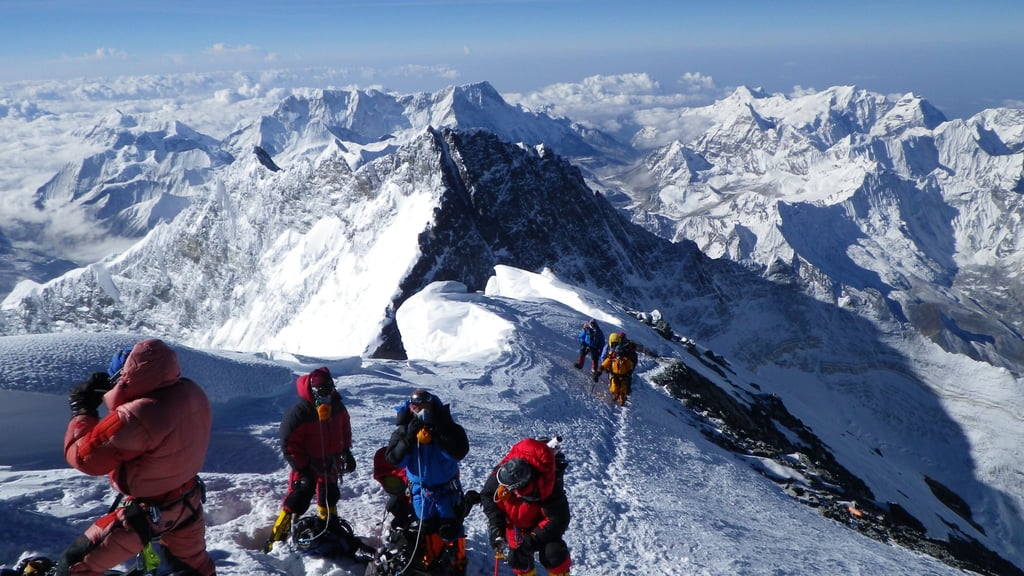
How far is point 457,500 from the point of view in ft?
22.8

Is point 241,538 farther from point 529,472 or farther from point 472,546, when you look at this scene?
point 529,472

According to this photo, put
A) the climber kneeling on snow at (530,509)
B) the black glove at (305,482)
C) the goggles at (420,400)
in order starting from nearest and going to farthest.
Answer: the climber kneeling on snow at (530,509), the goggles at (420,400), the black glove at (305,482)

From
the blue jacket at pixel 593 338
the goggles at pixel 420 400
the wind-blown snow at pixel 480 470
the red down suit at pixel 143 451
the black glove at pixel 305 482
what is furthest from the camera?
the blue jacket at pixel 593 338

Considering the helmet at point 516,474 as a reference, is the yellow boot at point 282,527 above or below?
below

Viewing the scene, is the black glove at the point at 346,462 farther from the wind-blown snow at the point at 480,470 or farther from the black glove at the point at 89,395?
the black glove at the point at 89,395

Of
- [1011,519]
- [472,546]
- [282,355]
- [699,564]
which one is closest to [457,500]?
[472,546]

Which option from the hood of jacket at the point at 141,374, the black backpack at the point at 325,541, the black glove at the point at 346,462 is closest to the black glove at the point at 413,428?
the black glove at the point at 346,462

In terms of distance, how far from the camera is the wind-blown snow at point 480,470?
7.74 meters

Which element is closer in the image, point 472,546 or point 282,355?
point 472,546

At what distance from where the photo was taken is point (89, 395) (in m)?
4.96

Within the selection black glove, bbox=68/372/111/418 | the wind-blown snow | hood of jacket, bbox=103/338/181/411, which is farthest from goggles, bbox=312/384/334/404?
black glove, bbox=68/372/111/418

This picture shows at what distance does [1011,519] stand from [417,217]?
8519cm

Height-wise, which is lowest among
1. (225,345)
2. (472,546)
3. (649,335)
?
(225,345)

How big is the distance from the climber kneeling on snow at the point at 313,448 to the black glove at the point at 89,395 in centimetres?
231
